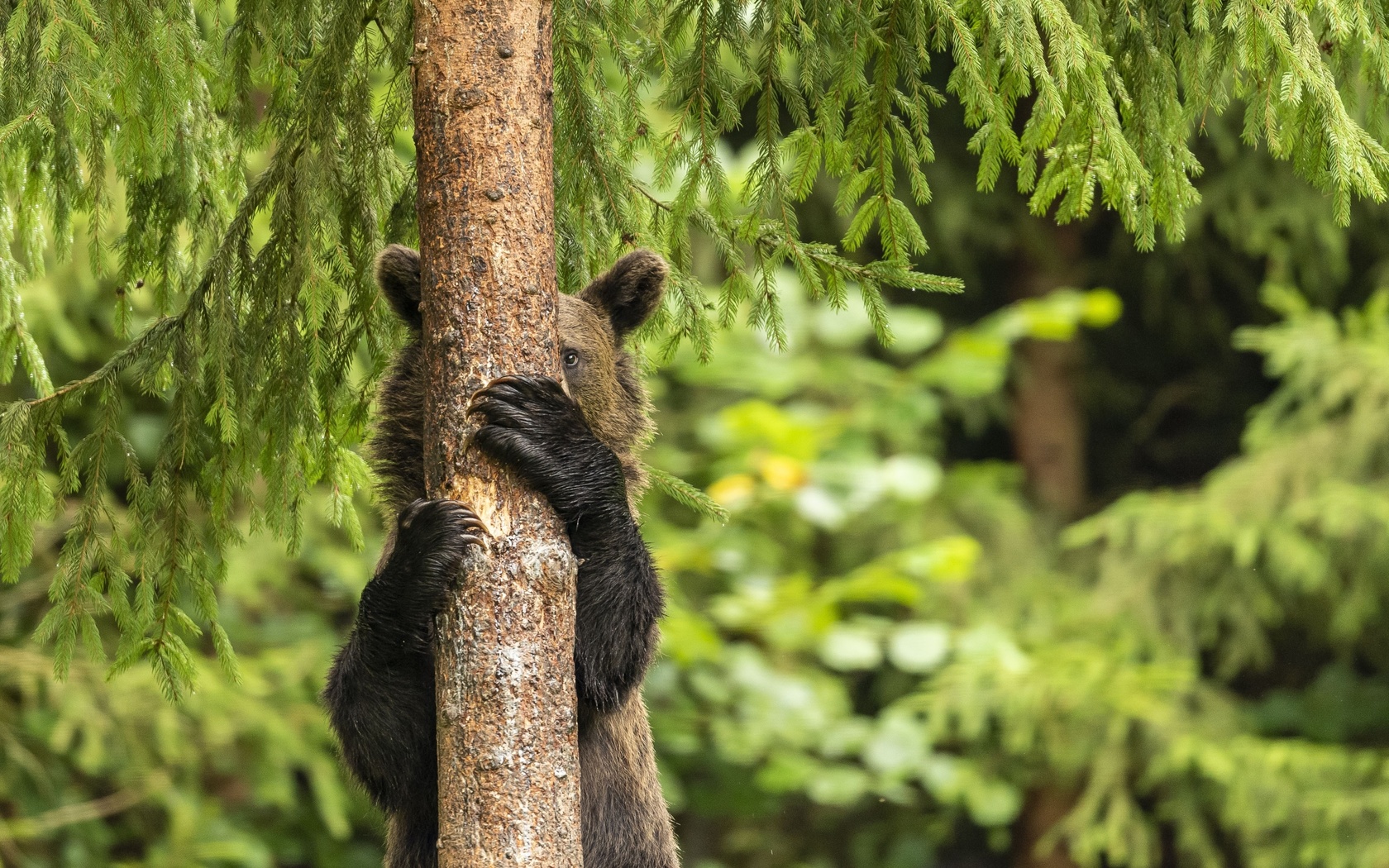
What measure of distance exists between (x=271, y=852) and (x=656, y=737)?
2.09m

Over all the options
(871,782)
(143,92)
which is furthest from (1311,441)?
(143,92)

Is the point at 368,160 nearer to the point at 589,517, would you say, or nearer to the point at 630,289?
the point at 630,289

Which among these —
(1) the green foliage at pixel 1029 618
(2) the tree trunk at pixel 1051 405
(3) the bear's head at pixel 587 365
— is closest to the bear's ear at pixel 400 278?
(3) the bear's head at pixel 587 365

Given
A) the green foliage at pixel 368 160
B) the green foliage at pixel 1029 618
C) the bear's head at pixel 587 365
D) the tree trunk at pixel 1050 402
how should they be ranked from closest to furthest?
the green foliage at pixel 368 160 < the bear's head at pixel 587 365 < the green foliage at pixel 1029 618 < the tree trunk at pixel 1050 402

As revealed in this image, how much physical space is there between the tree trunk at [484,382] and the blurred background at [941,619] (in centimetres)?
401

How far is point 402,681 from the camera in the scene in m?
2.86

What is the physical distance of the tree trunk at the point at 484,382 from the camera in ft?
7.56

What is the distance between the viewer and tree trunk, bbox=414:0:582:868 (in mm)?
2305

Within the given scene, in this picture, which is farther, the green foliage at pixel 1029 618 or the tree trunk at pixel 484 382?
the green foliage at pixel 1029 618

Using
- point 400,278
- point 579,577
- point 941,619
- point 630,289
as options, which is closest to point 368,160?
point 400,278

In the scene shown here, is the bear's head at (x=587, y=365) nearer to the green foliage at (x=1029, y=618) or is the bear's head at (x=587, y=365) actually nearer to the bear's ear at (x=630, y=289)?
the bear's ear at (x=630, y=289)

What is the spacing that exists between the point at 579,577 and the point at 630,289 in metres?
0.78

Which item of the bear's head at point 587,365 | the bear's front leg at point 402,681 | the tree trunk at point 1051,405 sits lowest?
the bear's front leg at point 402,681

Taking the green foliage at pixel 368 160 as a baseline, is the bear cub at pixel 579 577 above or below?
below
